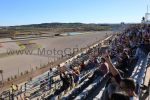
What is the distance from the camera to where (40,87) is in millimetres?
11734

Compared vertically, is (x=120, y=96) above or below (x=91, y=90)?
above

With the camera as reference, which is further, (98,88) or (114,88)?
(98,88)

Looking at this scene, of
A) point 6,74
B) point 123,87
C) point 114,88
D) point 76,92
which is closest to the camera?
point 123,87

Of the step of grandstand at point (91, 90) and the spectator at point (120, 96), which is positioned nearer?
the spectator at point (120, 96)

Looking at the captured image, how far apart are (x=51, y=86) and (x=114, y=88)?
8.26 m

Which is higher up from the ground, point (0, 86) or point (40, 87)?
point (40, 87)

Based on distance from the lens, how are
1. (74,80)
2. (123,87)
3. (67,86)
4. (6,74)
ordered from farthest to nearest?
(6,74) → (74,80) → (67,86) → (123,87)

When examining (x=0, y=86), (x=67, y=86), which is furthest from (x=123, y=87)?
(x=0, y=86)

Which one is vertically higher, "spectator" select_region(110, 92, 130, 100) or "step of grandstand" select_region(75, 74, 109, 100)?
"spectator" select_region(110, 92, 130, 100)

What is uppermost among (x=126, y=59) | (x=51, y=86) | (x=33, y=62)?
(x=126, y=59)

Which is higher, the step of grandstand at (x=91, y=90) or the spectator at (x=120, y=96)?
the spectator at (x=120, y=96)

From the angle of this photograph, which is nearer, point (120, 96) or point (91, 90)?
point (120, 96)

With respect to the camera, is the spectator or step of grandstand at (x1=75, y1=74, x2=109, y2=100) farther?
step of grandstand at (x1=75, y1=74, x2=109, y2=100)

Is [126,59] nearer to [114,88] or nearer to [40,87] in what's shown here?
[40,87]
